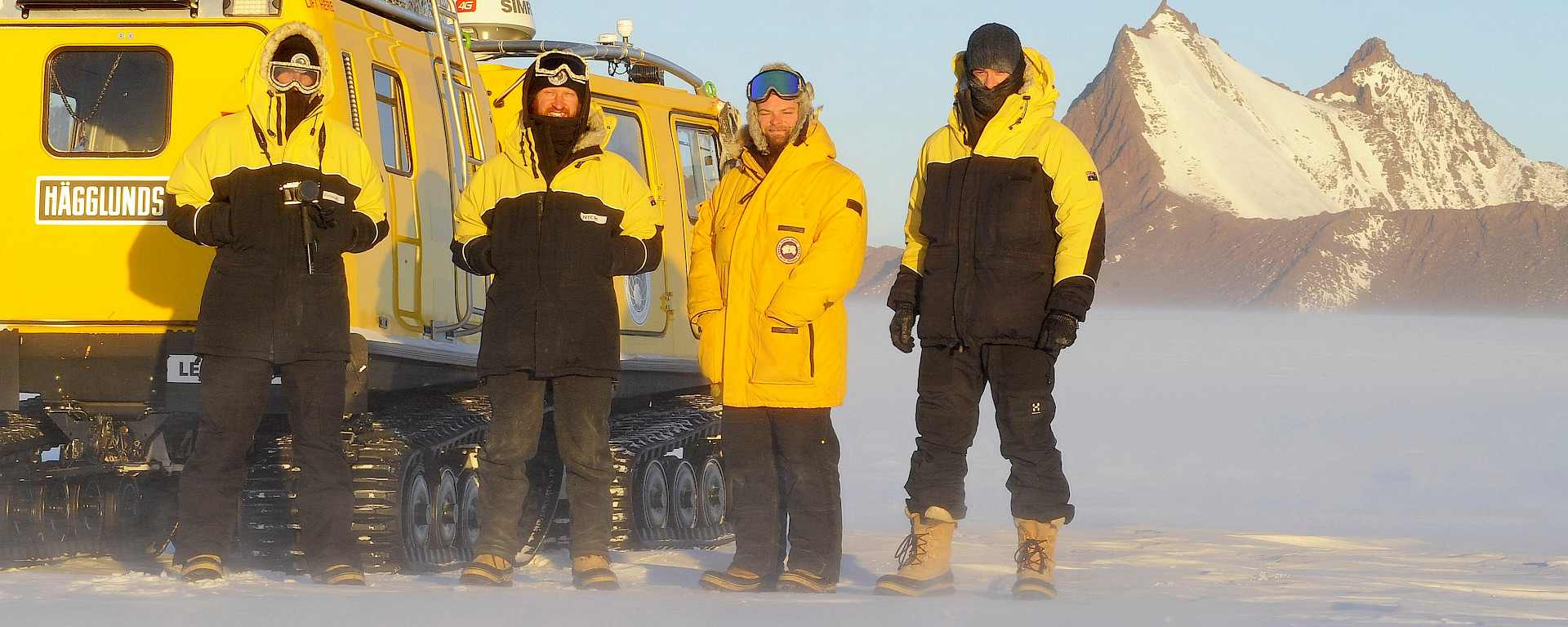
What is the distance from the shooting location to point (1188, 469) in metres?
15.5

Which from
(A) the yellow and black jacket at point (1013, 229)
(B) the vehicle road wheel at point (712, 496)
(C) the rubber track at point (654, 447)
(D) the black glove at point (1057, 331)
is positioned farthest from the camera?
(B) the vehicle road wheel at point (712, 496)

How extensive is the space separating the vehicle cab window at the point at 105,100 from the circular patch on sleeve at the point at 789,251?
2.50 m

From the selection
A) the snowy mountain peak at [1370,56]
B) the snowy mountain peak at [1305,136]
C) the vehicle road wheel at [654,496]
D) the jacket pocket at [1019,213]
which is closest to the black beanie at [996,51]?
the jacket pocket at [1019,213]

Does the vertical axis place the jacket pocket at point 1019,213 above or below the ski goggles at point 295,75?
below

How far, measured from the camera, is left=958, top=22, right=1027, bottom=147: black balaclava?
6.10 m

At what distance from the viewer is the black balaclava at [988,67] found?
20.0ft

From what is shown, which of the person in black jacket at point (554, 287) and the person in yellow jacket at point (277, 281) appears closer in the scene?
the person in yellow jacket at point (277, 281)

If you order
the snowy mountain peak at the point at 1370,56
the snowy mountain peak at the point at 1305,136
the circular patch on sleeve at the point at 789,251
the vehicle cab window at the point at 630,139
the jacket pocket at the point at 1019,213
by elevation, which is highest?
the snowy mountain peak at the point at 1370,56

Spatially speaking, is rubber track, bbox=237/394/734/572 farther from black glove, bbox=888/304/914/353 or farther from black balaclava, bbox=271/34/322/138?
black glove, bbox=888/304/914/353

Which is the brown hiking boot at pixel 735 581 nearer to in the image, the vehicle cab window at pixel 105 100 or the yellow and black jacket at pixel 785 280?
the yellow and black jacket at pixel 785 280

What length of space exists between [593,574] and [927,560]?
115 cm

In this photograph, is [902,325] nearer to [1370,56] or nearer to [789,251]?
[789,251]

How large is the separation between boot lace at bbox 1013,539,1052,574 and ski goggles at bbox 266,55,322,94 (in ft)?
9.45

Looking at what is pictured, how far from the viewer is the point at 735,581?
615 cm
